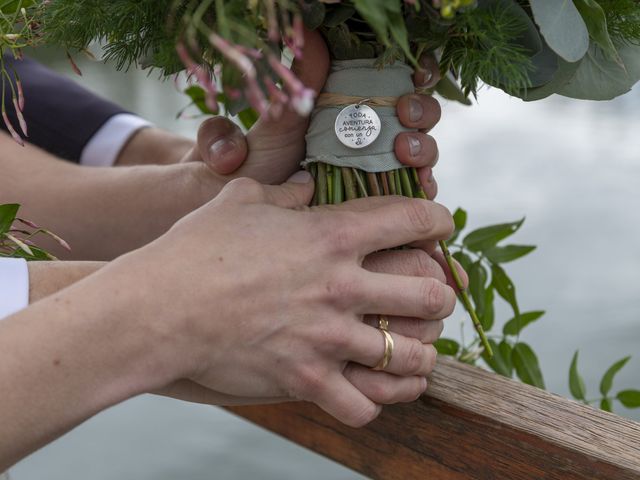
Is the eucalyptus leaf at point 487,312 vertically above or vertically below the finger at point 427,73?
below

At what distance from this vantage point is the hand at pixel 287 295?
530 millimetres

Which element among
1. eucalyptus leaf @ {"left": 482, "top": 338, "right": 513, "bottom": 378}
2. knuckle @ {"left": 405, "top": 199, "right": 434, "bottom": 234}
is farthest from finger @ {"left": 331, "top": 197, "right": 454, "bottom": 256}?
eucalyptus leaf @ {"left": 482, "top": 338, "right": 513, "bottom": 378}

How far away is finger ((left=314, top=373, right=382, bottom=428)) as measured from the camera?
0.60 metres

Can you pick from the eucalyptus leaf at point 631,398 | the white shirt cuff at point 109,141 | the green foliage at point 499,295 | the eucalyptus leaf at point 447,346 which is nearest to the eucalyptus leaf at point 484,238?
the green foliage at point 499,295

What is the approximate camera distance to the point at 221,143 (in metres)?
0.72

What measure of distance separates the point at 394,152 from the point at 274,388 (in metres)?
0.20

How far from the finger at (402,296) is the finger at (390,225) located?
0.08 feet

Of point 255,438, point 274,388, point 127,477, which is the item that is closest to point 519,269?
point 255,438

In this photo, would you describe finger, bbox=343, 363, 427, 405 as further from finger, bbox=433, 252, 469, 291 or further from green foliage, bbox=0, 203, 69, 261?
green foliage, bbox=0, 203, 69, 261

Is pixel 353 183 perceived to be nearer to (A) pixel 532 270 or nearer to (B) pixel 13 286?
(B) pixel 13 286

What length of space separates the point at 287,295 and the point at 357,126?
140 mm

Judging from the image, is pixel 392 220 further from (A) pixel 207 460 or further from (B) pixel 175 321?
(A) pixel 207 460

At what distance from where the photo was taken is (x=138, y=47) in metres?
0.60

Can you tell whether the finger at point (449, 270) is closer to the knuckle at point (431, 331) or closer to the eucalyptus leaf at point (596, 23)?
the knuckle at point (431, 331)
